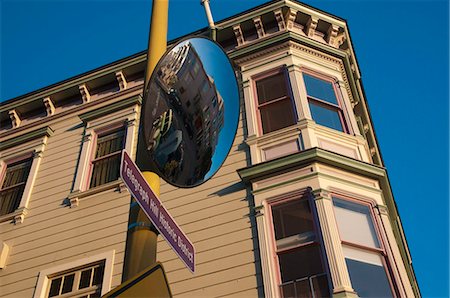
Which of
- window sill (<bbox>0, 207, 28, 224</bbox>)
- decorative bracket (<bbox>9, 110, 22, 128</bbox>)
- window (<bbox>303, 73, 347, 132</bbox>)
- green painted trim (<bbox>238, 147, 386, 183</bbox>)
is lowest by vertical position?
green painted trim (<bbox>238, 147, 386, 183</bbox>)

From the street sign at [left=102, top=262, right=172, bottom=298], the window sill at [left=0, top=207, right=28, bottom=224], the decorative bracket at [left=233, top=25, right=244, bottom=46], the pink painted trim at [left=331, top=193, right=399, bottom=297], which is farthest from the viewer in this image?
the decorative bracket at [left=233, top=25, right=244, bottom=46]

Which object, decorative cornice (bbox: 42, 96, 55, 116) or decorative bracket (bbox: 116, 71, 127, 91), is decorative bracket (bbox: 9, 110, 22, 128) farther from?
Answer: decorative bracket (bbox: 116, 71, 127, 91)

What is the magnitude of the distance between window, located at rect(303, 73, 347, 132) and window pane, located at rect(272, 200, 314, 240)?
2.53 meters

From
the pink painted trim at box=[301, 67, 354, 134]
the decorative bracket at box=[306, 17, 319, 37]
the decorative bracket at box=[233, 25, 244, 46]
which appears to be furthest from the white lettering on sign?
the decorative bracket at box=[306, 17, 319, 37]

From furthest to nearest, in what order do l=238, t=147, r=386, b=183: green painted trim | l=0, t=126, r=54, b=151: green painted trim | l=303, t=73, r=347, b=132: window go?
1. l=0, t=126, r=54, b=151: green painted trim
2. l=303, t=73, r=347, b=132: window
3. l=238, t=147, r=386, b=183: green painted trim

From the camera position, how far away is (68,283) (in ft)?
34.0

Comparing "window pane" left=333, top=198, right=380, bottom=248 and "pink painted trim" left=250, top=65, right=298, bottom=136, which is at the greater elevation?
"pink painted trim" left=250, top=65, right=298, bottom=136

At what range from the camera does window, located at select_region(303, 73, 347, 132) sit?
11.5 meters

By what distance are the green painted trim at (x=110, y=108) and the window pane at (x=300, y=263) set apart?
257 inches

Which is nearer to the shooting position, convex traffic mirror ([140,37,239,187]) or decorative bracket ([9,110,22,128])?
convex traffic mirror ([140,37,239,187])

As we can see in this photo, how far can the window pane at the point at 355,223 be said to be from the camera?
30.1 feet

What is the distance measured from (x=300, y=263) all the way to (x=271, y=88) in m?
5.03

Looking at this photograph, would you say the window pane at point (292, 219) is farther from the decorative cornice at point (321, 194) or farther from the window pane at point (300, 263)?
the window pane at point (300, 263)

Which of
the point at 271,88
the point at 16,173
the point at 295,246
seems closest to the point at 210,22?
the point at 271,88
